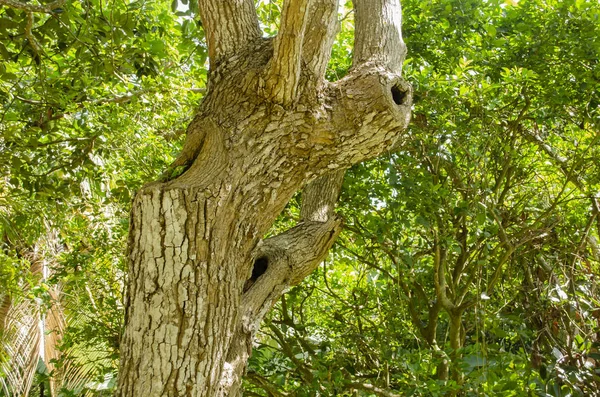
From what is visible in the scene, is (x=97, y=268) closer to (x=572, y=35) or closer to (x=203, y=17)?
(x=203, y=17)

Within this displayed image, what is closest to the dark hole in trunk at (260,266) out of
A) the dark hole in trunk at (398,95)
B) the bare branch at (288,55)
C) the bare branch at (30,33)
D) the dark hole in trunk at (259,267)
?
the dark hole in trunk at (259,267)

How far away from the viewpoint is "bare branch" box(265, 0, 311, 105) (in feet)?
6.11

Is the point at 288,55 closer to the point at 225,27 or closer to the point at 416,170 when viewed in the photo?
the point at 225,27

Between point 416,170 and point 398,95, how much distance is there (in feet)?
3.62

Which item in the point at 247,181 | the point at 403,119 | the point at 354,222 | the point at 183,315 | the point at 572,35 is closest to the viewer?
the point at 183,315

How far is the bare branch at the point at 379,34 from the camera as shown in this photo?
243cm

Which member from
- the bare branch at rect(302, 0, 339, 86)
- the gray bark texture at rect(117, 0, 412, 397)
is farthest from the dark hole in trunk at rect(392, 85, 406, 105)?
the bare branch at rect(302, 0, 339, 86)

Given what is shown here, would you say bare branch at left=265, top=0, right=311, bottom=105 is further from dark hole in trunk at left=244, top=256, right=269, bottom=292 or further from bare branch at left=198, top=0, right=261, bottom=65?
dark hole in trunk at left=244, top=256, right=269, bottom=292

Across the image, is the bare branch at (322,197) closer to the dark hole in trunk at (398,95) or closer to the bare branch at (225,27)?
the dark hole in trunk at (398,95)

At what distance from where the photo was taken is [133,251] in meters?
1.90

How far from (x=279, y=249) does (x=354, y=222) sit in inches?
40.6

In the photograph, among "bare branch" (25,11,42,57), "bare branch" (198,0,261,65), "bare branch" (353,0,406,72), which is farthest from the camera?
"bare branch" (25,11,42,57)

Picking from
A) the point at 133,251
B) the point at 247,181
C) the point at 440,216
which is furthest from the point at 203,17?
the point at 440,216

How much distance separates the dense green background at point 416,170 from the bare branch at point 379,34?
0.47 meters
